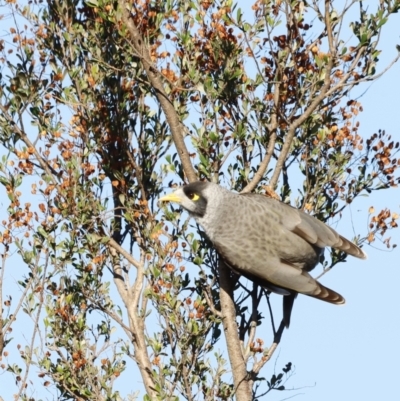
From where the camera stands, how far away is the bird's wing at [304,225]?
9.43 meters

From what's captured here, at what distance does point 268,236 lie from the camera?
9500mm

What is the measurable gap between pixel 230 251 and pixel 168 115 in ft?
4.19

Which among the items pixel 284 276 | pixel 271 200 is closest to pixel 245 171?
pixel 271 200

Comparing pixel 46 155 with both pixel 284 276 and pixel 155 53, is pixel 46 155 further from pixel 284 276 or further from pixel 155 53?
pixel 284 276

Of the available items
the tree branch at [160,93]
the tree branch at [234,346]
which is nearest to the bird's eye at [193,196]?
the tree branch at [160,93]

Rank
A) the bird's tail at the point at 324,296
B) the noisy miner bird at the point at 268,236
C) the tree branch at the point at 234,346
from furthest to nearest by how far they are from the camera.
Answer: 1. the bird's tail at the point at 324,296
2. the noisy miner bird at the point at 268,236
3. the tree branch at the point at 234,346

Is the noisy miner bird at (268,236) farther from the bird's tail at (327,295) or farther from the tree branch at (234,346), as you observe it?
the tree branch at (234,346)

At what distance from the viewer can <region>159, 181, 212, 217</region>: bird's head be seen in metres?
9.10

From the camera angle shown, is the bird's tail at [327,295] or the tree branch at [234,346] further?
the bird's tail at [327,295]

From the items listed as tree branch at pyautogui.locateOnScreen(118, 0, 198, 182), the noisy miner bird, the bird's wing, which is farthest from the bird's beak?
the bird's wing

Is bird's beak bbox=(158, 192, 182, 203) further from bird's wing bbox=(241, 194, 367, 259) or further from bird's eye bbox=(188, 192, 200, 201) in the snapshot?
bird's wing bbox=(241, 194, 367, 259)

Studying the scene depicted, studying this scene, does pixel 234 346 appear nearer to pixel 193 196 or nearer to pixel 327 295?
pixel 327 295

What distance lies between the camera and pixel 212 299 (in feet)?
30.7

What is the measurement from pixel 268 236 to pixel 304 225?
33cm
